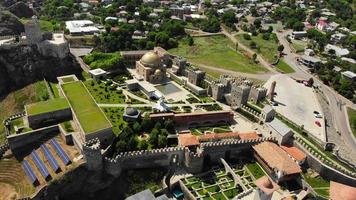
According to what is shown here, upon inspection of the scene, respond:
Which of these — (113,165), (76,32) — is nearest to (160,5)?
(76,32)

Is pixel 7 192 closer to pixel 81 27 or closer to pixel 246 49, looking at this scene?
pixel 81 27

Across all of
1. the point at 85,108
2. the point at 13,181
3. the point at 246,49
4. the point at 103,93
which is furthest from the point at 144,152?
the point at 246,49

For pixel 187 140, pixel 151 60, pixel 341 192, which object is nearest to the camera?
pixel 341 192

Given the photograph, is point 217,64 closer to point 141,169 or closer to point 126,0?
point 141,169

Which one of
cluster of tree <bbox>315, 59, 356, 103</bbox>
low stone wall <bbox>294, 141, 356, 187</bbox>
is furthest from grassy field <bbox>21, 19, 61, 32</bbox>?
low stone wall <bbox>294, 141, 356, 187</bbox>

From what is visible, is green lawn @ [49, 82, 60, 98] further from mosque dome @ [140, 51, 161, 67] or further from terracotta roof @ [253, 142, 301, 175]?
terracotta roof @ [253, 142, 301, 175]
